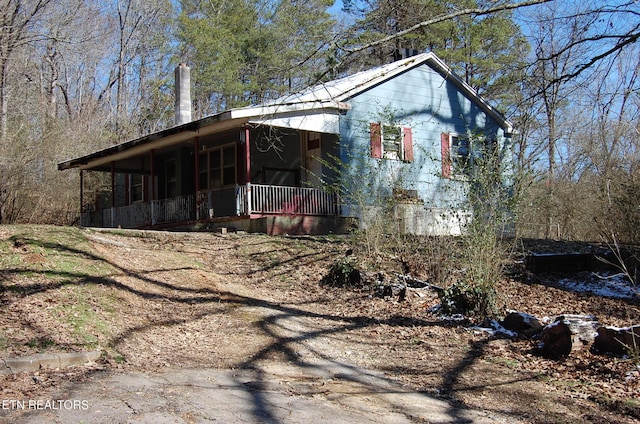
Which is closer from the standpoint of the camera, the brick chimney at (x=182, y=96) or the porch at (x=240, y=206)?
the porch at (x=240, y=206)

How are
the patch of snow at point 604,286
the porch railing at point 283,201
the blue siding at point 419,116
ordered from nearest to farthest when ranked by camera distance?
the patch of snow at point 604,286, the porch railing at point 283,201, the blue siding at point 419,116

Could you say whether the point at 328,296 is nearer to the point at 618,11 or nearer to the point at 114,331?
the point at 114,331

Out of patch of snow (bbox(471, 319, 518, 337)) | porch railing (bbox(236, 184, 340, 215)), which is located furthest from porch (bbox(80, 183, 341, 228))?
patch of snow (bbox(471, 319, 518, 337))

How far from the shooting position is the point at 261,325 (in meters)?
7.65

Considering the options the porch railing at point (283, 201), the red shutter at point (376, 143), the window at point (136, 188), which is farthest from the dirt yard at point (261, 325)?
the window at point (136, 188)

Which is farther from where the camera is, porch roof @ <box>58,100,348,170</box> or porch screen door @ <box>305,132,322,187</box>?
porch screen door @ <box>305,132,322,187</box>

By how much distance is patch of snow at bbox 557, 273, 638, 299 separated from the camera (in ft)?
30.9

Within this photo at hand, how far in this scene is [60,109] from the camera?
30203 millimetres

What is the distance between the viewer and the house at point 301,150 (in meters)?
14.7

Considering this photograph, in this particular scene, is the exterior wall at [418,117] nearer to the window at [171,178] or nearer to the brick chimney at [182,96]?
the window at [171,178]

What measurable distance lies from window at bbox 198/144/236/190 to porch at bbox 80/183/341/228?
2.16 feet

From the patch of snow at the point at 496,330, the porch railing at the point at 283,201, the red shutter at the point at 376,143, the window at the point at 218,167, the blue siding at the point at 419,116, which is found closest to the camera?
the patch of snow at the point at 496,330

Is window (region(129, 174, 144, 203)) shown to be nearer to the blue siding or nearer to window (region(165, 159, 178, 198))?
window (region(165, 159, 178, 198))

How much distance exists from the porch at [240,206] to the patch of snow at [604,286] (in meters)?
6.88
